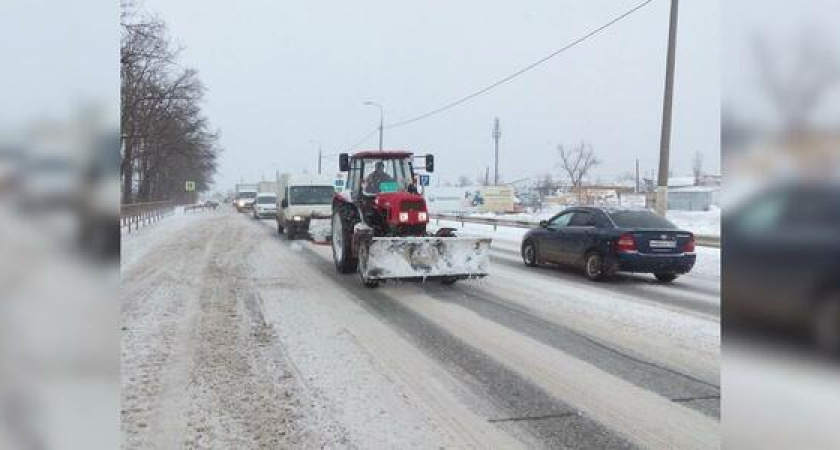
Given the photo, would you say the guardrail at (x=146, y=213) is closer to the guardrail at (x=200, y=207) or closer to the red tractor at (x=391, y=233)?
the red tractor at (x=391, y=233)

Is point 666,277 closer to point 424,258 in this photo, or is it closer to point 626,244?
point 626,244

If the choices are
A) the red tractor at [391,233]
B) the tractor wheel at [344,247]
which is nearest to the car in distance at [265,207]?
the red tractor at [391,233]

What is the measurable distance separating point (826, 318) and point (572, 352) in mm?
5442

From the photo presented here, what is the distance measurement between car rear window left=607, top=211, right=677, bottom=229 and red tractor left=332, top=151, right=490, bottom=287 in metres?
2.84

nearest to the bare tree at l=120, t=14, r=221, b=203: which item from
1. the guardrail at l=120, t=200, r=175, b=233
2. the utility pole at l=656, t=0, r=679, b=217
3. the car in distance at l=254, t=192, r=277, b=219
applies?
the guardrail at l=120, t=200, r=175, b=233

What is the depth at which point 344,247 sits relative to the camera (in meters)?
11.9

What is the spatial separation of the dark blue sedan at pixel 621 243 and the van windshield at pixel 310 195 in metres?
12.0

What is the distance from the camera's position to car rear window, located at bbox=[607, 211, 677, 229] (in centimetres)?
1169

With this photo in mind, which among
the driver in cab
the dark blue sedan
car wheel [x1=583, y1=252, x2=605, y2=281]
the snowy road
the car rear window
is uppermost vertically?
the driver in cab

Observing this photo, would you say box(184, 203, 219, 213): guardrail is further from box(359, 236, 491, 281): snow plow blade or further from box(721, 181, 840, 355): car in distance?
box(721, 181, 840, 355): car in distance

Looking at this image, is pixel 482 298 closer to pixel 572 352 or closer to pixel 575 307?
pixel 575 307

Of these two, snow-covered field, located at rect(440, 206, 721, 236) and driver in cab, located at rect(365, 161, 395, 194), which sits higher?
driver in cab, located at rect(365, 161, 395, 194)

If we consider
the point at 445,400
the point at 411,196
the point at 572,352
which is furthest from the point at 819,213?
the point at 411,196

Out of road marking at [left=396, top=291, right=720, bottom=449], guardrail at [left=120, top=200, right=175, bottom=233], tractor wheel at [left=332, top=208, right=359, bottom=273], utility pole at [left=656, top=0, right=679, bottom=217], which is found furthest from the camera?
guardrail at [left=120, top=200, right=175, bottom=233]
